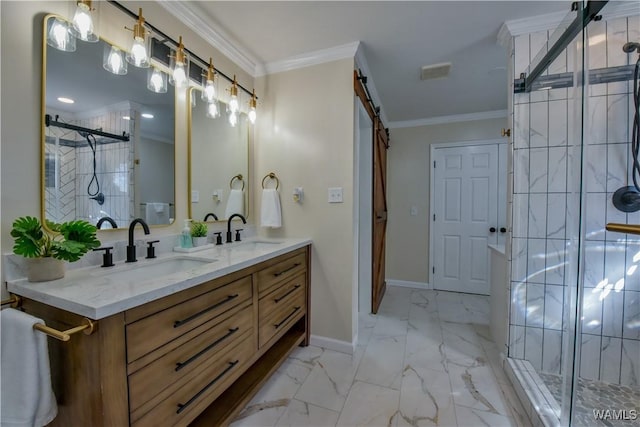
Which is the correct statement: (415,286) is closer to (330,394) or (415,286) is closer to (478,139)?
(478,139)

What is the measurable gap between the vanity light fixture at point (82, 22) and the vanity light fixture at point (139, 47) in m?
0.18

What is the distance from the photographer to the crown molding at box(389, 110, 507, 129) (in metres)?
3.35

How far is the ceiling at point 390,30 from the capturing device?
5.31ft

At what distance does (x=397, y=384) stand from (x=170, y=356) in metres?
1.39

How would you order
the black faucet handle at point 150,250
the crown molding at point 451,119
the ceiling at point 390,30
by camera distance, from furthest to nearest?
1. the crown molding at point 451,119
2. the ceiling at point 390,30
3. the black faucet handle at point 150,250

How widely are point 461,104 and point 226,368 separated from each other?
349 centimetres

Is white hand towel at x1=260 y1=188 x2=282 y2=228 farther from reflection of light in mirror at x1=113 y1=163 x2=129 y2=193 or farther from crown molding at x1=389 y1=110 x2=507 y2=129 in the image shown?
crown molding at x1=389 y1=110 x2=507 y2=129

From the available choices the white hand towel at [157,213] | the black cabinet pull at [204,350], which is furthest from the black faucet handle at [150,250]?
the black cabinet pull at [204,350]

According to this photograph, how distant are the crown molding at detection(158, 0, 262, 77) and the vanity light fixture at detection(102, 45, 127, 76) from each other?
0.47m

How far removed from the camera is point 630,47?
149 centimetres

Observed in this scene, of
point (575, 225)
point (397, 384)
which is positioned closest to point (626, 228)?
point (575, 225)

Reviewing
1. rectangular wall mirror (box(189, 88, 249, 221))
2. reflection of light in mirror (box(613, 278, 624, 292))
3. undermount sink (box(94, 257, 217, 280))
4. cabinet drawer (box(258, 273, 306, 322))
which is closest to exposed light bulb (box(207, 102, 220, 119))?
rectangular wall mirror (box(189, 88, 249, 221))

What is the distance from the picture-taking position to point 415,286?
3.74 m

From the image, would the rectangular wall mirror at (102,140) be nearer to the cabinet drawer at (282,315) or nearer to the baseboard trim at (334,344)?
the cabinet drawer at (282,315)
